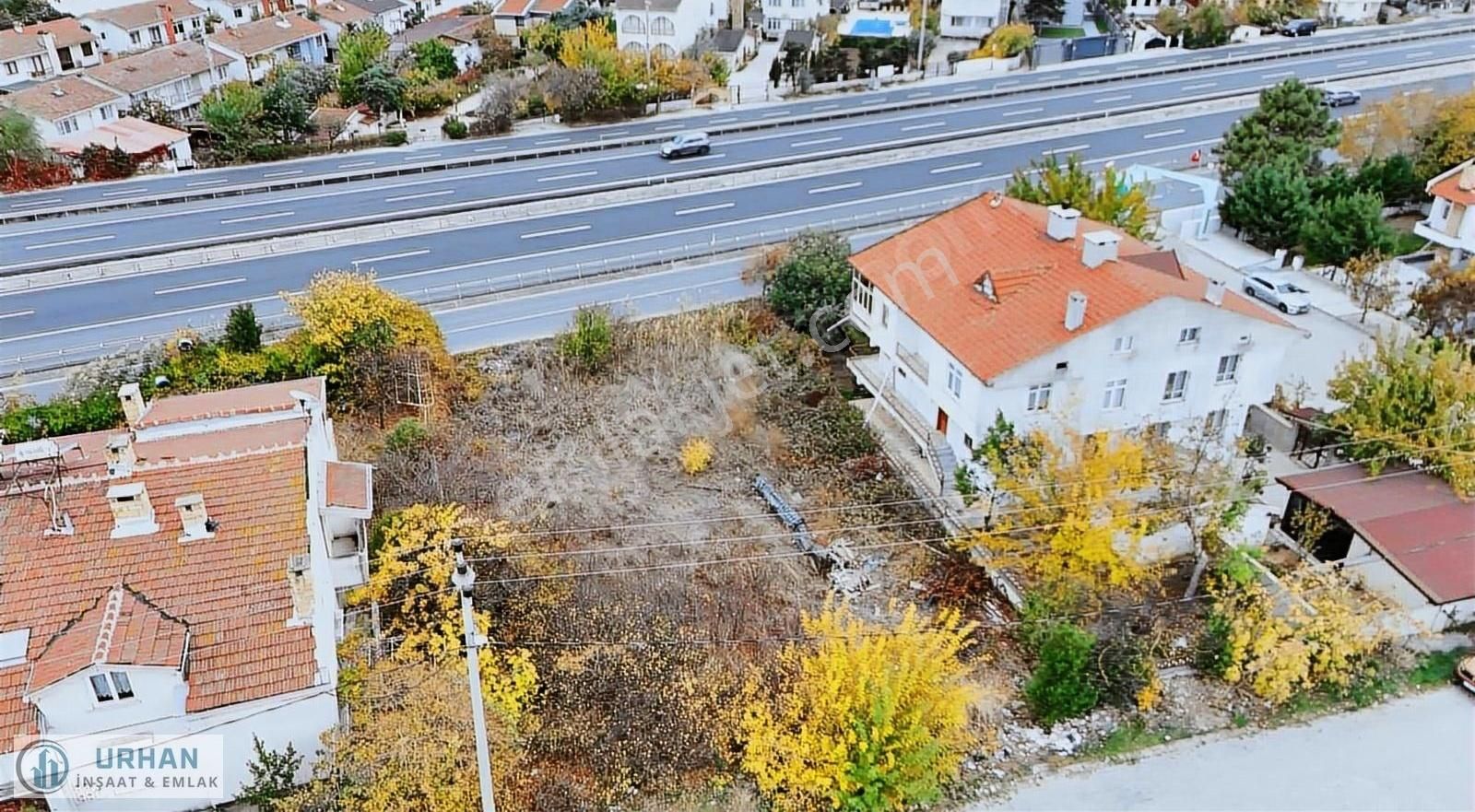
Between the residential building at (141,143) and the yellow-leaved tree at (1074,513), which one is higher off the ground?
the residential building at (141,143)

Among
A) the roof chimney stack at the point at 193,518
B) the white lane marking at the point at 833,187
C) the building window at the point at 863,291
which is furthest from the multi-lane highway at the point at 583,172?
the roof chimney stack at the point at 193,518

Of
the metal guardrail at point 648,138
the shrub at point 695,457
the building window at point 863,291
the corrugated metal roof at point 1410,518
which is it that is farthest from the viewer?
the metal guardrail at point 648,138

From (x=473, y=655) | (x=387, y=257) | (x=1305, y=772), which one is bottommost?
(x=1305, y=772)

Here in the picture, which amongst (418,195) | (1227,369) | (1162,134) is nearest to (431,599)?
(1227,369)

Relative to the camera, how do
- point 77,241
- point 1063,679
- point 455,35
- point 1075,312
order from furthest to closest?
1. point 455,35
2. point 77,241
3. point 1075,312
4. point 1063,679

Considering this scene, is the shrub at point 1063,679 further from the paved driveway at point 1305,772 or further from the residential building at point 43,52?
the residential building at point 43,52

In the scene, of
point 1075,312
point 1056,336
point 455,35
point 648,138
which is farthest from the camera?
point 455,35

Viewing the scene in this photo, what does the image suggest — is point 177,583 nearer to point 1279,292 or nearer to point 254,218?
point 254,218

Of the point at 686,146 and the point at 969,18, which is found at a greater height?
the point at 969,18

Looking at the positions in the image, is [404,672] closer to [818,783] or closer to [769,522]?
[818,783]
